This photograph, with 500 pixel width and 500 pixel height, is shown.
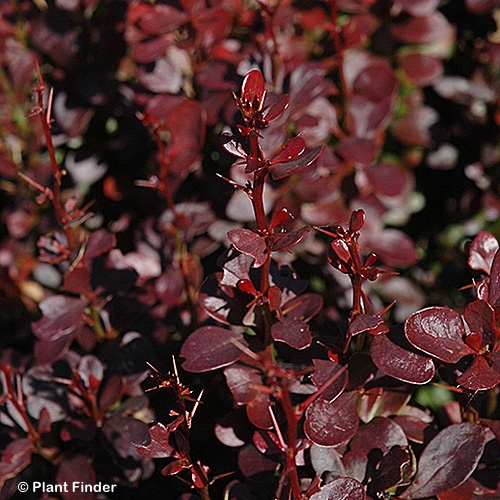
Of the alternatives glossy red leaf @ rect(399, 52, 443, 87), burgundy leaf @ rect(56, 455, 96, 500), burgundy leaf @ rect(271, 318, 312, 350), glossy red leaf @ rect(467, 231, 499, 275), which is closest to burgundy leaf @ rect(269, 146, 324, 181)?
burgundy leaf @ rect(271, 318, 312, 350)

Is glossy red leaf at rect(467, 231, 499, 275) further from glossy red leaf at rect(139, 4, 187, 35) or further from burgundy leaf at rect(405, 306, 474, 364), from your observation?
glossy red leaf at rect(139, 4, 187, 35)

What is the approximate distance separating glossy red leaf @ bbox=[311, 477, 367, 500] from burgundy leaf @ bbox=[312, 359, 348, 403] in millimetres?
104

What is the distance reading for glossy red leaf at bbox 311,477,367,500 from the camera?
2.98 ft

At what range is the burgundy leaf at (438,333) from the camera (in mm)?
920

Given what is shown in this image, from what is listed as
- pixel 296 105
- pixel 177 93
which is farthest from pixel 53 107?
pixel 296 105

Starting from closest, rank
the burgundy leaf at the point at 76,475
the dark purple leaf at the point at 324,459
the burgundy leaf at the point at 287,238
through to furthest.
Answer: the burgundy leaf at the point at 287,238, the dark purple leaf at the point at 324,459, the burgundy leaf at the point at 76,475

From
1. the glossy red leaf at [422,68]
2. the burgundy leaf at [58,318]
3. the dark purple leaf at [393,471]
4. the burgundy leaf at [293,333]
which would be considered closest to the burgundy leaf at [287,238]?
the burgundy leaf at [293,333]

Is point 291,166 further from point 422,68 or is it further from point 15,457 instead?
point 422,68

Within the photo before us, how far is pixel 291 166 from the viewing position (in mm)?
905

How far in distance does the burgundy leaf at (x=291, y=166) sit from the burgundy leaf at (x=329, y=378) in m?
0.25

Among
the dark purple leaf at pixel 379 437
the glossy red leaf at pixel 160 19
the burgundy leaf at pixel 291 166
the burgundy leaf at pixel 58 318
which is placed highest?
the burgundy leaf at pixel 291 166

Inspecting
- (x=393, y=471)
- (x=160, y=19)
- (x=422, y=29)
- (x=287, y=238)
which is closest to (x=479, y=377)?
(x=393, y=471)

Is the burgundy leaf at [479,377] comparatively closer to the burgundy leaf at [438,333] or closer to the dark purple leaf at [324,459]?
the burgundy leaf at [438,333]

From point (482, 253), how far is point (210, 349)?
43 cm
